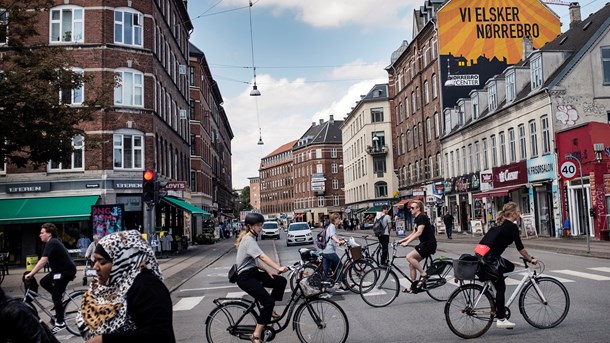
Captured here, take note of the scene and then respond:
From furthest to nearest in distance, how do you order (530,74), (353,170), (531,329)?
(353,170) → (530,74) → (531,329)

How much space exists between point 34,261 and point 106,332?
18266 millimetres

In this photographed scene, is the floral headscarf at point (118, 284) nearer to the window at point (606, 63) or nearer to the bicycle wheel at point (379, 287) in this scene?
the bicycle wheel at point (379, 287)

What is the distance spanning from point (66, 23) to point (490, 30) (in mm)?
31391

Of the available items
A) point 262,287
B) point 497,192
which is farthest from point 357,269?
point 497,192

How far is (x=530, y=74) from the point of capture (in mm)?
34875

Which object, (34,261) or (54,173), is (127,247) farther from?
(54,173)

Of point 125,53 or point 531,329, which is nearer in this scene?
point 531,329

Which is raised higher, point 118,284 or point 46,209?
point 46,209

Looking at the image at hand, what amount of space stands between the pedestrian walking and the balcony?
75.4m

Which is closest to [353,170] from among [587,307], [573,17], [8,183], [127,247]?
[573,17]

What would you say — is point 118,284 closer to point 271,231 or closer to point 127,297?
point 127,297

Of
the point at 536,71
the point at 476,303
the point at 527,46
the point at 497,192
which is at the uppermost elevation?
the point at 527,46

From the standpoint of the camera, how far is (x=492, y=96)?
131 feet

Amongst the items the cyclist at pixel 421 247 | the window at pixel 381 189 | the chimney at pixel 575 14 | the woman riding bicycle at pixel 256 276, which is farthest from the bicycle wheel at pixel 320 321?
the window at pixel 381 189
